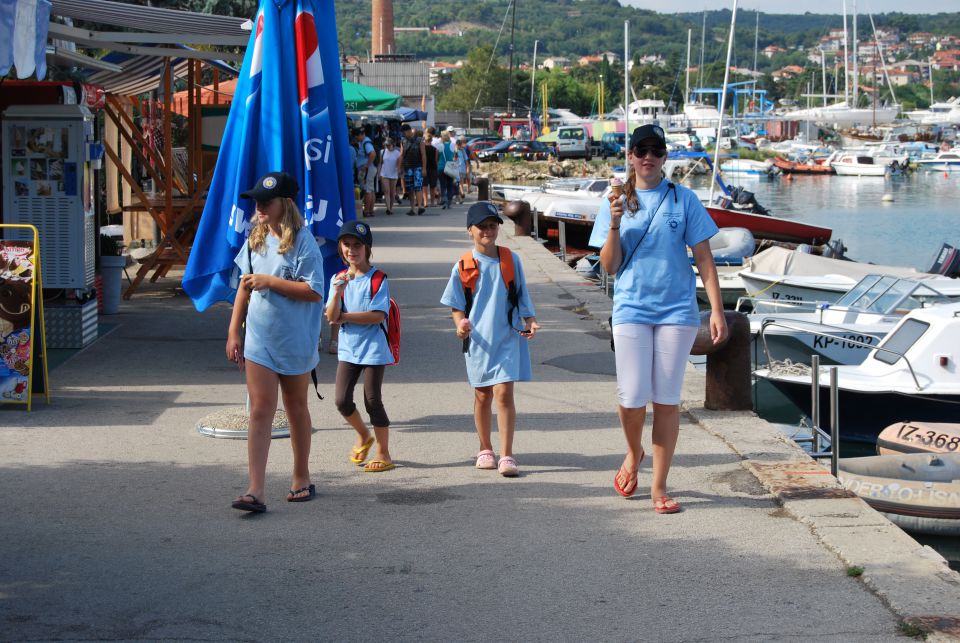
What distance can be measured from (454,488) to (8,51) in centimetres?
328

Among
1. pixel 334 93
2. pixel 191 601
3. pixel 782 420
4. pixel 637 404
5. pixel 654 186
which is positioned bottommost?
pixel 782 420

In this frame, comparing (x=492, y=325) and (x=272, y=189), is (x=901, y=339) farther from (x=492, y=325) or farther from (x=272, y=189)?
(x=272, y=189)

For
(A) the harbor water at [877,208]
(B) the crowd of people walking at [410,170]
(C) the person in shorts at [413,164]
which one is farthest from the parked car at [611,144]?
(C) the person in shorts at [413,164]

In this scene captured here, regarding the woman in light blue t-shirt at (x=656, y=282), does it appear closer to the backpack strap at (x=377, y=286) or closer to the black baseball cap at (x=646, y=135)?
the black baseball cap at (x=646, y=135)

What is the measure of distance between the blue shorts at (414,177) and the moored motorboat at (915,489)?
57.9 ft

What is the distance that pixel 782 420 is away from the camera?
494 inches

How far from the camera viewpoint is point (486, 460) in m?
6.89

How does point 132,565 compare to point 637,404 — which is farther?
point 637,404

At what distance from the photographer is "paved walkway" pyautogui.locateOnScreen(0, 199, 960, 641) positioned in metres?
4.62

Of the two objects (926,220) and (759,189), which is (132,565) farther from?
(759,189)

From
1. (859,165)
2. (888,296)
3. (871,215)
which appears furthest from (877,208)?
(888,296)

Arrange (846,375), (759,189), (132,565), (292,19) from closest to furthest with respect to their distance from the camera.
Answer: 1. (132,565)
2. (292,19)
3. (846,375)
4. (759,189)

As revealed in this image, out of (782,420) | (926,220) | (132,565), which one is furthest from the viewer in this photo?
(926,220)

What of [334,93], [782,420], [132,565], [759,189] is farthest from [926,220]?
[132,565]
